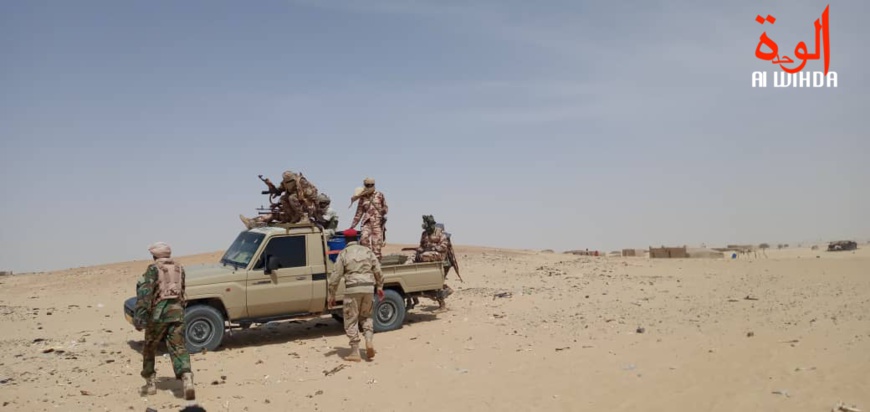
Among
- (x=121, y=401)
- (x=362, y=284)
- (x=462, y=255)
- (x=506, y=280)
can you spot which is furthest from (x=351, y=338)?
(x=462, y=255)

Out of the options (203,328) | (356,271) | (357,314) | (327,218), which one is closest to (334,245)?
(327,218)

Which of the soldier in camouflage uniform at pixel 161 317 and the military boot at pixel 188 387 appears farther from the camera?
the soldier in camouflage uniform at pixel 161 317

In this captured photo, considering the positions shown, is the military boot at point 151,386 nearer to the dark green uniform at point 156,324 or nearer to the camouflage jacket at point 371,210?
the dark green uniform at point 156,324

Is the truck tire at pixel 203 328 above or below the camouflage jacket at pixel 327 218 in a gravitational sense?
below

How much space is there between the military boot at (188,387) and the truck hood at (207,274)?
2383 millimetres

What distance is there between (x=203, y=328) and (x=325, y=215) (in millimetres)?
3021

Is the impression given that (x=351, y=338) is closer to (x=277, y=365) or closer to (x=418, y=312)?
(x=277, y=365)

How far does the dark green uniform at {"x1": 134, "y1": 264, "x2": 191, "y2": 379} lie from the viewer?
Answer: 24.1ft

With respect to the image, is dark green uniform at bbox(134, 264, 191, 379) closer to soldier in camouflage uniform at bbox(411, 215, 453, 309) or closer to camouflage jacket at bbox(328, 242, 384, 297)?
camouflage jacket at bbox(328, 242, 384, 297)

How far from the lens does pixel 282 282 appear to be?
10281 millimetres

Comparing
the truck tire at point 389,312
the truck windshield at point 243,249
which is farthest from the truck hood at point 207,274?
the truck tire at point 389,312

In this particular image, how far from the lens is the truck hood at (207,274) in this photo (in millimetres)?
9578

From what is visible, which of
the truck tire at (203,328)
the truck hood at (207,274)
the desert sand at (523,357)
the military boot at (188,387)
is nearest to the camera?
the desert sand at (523,357)

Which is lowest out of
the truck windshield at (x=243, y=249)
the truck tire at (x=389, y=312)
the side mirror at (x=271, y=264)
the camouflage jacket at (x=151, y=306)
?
the truck tire at (x=389, y=312)
